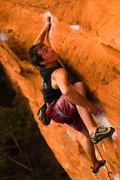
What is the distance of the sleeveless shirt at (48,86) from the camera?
6.21 feet

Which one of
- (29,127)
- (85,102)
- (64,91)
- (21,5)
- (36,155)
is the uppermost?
(21,5)

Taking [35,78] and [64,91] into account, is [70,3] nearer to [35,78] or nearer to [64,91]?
[64,91]

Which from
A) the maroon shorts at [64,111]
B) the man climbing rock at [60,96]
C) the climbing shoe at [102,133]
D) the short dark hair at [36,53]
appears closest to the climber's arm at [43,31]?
the man climbing rock at [60,96]

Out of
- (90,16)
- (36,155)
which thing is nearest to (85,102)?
(90,16)

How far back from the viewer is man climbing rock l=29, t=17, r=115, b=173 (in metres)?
1.72

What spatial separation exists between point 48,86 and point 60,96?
0.60 feet

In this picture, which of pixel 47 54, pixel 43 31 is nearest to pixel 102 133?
pixel 47 54

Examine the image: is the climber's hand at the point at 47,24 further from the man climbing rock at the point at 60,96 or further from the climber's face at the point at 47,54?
the climber's face at the point at 47,54

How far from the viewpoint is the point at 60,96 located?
2.07 meters

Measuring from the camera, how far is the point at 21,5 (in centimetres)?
230

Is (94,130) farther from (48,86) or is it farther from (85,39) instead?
(85,39)

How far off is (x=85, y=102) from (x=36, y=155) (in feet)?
27.3

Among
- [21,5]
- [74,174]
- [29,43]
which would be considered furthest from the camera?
[74,174]

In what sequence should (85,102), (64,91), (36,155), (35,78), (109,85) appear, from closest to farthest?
(64,91), (85,102), (109,85), (35,78), (36,155)
